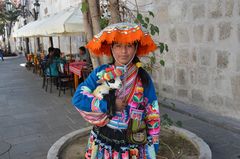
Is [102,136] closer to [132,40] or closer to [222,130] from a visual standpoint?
[132,40]

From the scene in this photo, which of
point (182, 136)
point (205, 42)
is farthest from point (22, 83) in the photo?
point (182, 136)

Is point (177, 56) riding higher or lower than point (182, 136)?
higher

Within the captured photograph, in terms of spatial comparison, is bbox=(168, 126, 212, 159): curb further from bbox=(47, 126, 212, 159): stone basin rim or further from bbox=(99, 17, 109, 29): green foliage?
bbox=(99, 17, 109, 29): green foliage

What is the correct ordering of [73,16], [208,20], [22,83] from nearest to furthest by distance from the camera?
[208,20] < [73,16] < [22,83]

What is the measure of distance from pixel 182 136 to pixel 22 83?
8910 mm

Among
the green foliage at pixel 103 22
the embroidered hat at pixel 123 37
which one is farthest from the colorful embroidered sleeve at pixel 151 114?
the green foliage at pixel 103 22

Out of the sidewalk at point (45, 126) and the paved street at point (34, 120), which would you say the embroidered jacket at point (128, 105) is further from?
the paved street at point (34, 120)

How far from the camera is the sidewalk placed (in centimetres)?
441

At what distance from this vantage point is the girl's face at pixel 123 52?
212 centimetres

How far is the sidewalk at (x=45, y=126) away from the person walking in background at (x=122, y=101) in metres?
2.17

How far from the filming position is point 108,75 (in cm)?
213

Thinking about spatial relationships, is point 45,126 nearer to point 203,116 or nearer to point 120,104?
point 203,116

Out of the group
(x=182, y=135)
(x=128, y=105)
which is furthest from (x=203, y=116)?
(x=128, y=105)

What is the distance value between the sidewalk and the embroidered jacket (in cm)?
214
